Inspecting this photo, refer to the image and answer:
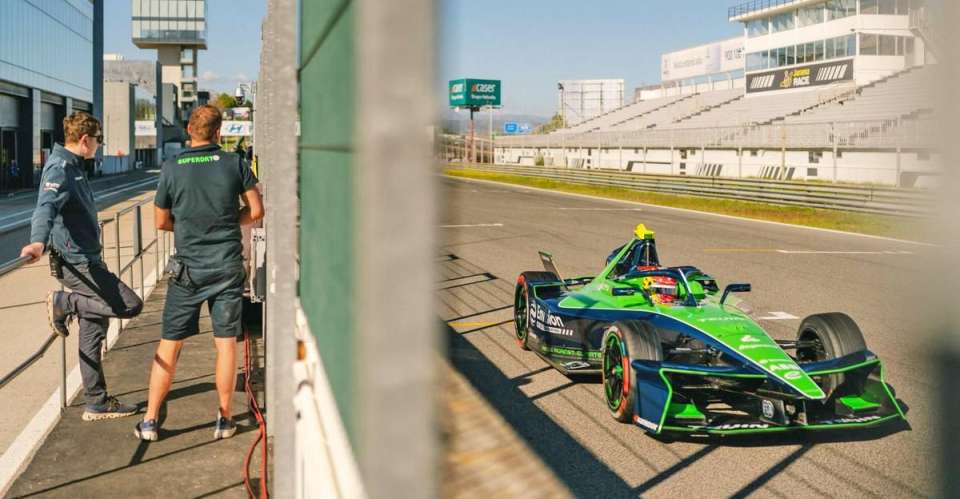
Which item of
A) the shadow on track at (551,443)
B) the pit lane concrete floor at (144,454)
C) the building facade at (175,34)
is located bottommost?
the shadow on track at (551,443)

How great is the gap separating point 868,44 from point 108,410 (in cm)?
544

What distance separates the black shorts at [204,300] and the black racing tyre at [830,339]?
11.1 feet

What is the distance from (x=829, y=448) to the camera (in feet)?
18.2

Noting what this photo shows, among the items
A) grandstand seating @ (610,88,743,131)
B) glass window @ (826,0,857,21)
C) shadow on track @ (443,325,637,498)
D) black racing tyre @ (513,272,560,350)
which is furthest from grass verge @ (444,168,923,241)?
grandstand seating @ (610,88,743,131)

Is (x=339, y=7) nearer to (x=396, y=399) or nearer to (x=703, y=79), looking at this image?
(x=396, y=399)

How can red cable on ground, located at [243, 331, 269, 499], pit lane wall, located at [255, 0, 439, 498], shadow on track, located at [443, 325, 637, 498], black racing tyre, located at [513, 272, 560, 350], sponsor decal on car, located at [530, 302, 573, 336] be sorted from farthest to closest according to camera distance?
black racing tyre, located at [513, 272, 560, 350]
sponsor decal on car, located at [530, 302, 573, 336]
shadow on track, located at [443, 325, 637, 498]
red cable on ground, located at [243, 331, 269, 499]
pit lane wall, located at [255, 0, 439, 498]

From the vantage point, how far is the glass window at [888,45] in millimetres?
960

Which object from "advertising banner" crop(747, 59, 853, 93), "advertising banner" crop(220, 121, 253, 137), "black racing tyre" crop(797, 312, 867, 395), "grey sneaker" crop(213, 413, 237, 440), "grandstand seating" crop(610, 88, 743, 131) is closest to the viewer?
"grey sneaker" crop(213, 413, 237, 440)

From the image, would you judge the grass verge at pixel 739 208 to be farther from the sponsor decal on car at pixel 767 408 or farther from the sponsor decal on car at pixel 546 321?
the sponsor decal on car at pixel 767 408

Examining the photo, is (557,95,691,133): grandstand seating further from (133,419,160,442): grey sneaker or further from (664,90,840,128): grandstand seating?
(133,419,160,442): grey sneaker

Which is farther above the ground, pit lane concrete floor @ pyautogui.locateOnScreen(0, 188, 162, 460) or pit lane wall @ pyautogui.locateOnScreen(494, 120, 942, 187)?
pit lane wall @ pyautogui.locateOnScreen(494, 120, 942, 187)

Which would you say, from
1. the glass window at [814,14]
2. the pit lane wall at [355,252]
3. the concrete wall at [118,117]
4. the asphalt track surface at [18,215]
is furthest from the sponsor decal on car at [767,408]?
the concrete wall at [118,117]

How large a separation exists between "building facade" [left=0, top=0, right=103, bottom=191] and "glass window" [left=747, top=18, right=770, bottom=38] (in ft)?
119

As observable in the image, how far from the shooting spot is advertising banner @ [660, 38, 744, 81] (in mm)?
85188
